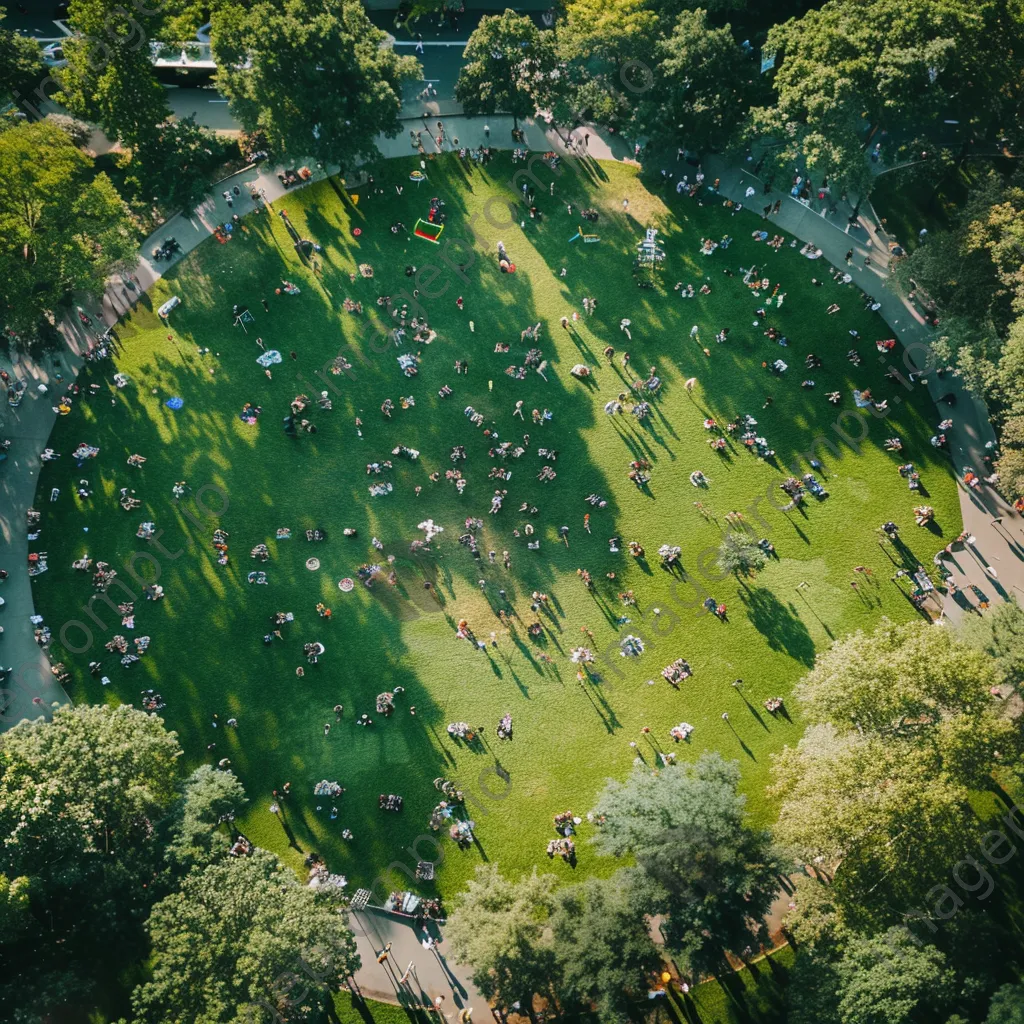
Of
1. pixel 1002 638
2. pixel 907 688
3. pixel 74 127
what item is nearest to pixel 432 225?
pixel 74 127

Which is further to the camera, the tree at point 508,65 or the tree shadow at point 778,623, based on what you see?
the tree at point 508,65

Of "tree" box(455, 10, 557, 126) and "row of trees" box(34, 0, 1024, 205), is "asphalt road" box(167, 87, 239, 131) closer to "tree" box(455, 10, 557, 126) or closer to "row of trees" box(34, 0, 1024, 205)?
"row of trees" box(34, 0, 1024, 205)

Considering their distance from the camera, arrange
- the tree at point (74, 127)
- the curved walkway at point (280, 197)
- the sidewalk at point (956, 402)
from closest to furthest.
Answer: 1. the curved walkway at point (280, 197)
2. the sidewalk at point (956, 402)
3. the tree at point (74, 127)

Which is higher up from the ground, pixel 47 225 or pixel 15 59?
pixel 15 59

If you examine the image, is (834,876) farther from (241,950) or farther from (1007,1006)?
(241,950)

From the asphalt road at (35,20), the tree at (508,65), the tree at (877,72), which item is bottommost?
the tree at (877,72)

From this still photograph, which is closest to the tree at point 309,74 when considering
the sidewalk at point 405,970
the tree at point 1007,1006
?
the sidewalk at point 405,970

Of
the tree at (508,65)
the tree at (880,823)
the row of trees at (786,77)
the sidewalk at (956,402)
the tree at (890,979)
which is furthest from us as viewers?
the tree at (508,65)

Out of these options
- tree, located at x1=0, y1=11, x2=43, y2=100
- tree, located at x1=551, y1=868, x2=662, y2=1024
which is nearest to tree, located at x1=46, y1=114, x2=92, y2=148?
tree, located at x1=0, y1=11, x2=43, y2=100

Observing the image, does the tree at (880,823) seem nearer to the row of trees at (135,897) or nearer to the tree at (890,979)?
the tree at (890,979)
